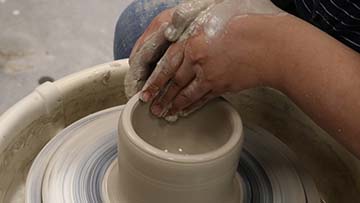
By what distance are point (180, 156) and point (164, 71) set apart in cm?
15

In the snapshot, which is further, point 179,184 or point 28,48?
point 28,48

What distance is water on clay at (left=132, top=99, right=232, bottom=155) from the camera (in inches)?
39.1

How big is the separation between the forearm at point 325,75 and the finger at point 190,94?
0.13 metres

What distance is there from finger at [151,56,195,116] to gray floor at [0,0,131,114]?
3.80 ft

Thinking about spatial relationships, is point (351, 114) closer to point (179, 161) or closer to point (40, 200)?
point (179, 161)

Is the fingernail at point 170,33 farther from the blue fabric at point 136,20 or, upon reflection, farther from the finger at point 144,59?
the blue fabric at point 136,20

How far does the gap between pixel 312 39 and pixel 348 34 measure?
13 cm

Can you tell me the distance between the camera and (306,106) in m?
0.93

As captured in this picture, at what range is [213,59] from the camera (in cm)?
90

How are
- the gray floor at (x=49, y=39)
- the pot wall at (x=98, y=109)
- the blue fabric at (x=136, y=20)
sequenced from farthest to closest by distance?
the gray floor at (x=49, y=39), the blue fabric at (x=136, y=20), the pot wall at (x=98, y=109)

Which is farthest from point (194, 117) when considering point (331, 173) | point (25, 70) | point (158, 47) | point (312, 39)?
point (25, 70)

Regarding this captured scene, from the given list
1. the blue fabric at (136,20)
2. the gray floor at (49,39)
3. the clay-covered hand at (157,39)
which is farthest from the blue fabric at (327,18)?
the gray floor at (49,39)

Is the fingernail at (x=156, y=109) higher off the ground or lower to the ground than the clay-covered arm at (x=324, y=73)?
lower

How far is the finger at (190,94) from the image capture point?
3.03 feet
